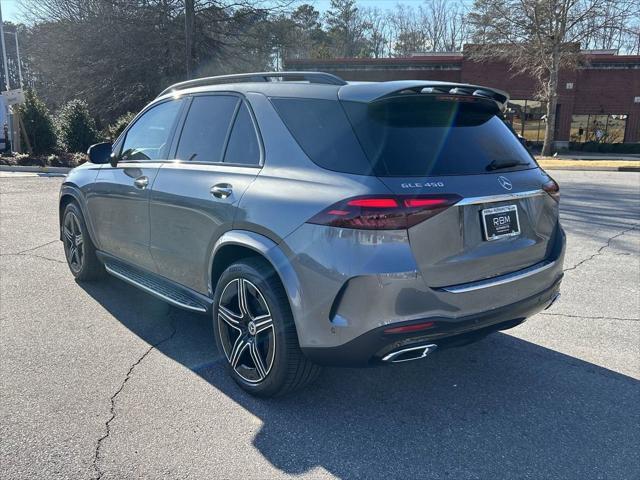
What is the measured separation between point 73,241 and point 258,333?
10.4 ft

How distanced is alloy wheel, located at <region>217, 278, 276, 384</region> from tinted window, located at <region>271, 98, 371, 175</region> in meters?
0.87

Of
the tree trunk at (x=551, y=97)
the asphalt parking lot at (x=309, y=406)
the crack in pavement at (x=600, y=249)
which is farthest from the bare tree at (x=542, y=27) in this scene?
the asphalt parking lot at (x=309, y=406)

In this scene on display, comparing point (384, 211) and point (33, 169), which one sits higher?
point (384, 211)

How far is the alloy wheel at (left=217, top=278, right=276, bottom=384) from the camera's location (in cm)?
309

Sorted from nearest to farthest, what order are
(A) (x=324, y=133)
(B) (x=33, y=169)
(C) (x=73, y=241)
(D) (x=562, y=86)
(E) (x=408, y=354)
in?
(E) (x=408, y=354)
(A) (x=324, y=133)
(C) (x=73, y=241)
(B) (x=33, y=169)
(D) (x=562, y=86)

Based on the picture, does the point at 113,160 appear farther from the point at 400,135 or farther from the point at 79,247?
the point at 400,135

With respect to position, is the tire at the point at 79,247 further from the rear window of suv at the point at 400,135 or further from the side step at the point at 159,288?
the rear window of suv at the point at 400,135

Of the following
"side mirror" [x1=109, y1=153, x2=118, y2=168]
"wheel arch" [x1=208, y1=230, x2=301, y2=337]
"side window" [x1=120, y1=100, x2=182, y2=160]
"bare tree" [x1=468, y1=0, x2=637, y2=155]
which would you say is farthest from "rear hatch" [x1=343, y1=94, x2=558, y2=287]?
"bare tree" [x1=468, y1=0, x2=637, y2=155]

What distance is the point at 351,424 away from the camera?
2979mm

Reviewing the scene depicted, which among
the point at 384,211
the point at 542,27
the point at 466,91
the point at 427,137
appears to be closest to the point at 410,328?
the point at 384,211

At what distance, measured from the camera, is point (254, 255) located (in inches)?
126

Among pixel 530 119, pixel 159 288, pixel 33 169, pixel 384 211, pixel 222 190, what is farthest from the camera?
pixel 530 119

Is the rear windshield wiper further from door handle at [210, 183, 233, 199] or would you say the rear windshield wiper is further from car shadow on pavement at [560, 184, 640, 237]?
car shadow on pavement at [560, 184, 640, 237]

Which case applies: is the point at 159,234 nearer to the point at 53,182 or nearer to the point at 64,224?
the point at 64,224
